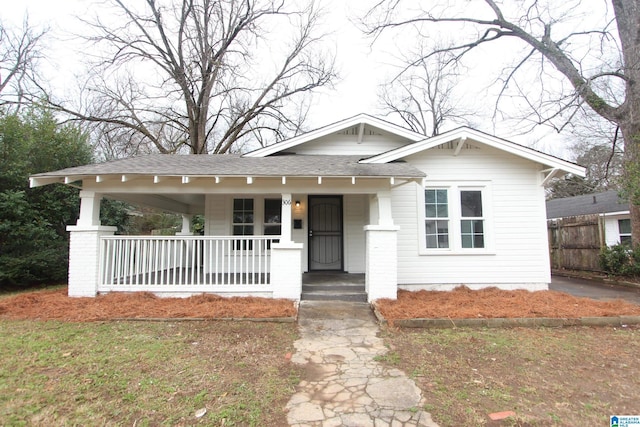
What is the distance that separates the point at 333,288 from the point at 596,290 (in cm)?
725

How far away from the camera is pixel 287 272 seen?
6.41 metres

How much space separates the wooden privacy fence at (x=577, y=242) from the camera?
1128 cm

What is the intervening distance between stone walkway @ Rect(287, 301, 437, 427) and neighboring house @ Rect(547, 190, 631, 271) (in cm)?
1078

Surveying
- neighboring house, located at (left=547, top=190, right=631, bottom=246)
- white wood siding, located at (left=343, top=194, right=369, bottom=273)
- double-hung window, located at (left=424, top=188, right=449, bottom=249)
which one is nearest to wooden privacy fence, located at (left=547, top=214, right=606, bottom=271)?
neighboring house, located at (left=547, top=190, right=631, bottom=246)

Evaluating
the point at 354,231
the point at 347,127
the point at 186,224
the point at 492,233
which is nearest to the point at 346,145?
the point at 347,127

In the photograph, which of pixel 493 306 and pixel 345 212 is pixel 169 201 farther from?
pixel 493 306

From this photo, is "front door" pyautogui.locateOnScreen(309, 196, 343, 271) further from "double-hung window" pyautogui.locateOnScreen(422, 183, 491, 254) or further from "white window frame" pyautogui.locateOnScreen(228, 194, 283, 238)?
"double-hung window" pyautogui.locateOnScreen(422, 183, 491, 254)

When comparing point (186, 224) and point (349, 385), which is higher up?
point (186, 224)

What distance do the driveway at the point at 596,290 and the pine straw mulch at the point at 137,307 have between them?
744 cm

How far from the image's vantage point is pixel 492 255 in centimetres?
752

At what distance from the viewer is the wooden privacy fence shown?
11.3 metres

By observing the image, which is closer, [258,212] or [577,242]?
[258,212]

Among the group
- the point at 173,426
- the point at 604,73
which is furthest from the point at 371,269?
the point at 604,73

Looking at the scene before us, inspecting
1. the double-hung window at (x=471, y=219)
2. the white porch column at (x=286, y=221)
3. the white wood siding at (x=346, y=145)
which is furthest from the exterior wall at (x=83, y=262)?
the double-hung window at (x=471, y=219)
